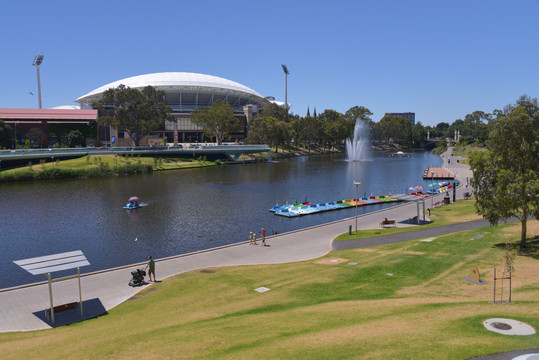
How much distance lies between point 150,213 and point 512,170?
42267mm

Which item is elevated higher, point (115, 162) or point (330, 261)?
point (115, 162)

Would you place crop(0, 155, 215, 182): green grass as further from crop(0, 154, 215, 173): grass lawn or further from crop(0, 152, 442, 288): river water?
crop(0, 152, 442, 288): river water

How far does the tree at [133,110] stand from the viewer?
112938 millimetres

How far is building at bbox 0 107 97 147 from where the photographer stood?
397ft

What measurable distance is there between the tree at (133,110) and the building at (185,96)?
45.3 m

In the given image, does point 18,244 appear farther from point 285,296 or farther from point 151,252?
point 285,296

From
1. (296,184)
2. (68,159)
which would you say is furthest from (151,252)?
(68,159)

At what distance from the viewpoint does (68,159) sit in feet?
333

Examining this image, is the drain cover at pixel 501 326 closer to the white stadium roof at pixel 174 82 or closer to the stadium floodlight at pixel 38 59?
the white stadium roof at pixel 174 82

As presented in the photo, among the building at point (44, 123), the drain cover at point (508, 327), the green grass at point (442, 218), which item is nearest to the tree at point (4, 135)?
the building at point (44, 123)

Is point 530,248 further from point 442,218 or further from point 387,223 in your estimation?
point 442,218

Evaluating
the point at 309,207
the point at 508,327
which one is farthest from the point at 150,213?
the point at 508,327

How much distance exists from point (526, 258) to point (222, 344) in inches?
827

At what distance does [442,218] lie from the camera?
144 ft
